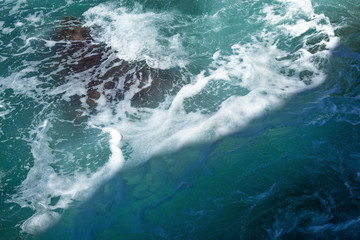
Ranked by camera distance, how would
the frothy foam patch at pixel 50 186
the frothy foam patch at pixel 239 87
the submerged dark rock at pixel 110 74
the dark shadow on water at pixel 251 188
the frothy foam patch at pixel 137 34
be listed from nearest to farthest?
the dark shadow on water at pixel 251 188, the frothy foam patch at pixel 50 186, the frothy foam patch at pixel 239 87, the submerged dark rock at pixel 110 74, the frothy foam patch at pixel 137 34

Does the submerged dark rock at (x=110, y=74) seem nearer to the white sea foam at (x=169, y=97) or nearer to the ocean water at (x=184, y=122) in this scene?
the ocean water at (x=184, y=122)

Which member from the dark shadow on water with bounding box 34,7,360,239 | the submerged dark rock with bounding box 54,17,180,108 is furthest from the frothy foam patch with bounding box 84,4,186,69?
the dark shadow on water with bounding box 34,7,360,239

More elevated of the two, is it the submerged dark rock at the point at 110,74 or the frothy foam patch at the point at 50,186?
the submerged dark rock at the point at 110,74

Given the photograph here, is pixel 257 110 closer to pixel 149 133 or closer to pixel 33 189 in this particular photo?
pixel 149 133

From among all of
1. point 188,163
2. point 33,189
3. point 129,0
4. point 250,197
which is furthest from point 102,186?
point 129,0

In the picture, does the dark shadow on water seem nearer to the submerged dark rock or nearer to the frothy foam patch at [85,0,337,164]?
the frothy foam patch at [85,0,337,164]

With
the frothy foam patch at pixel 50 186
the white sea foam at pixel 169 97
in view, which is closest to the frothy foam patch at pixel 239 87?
the white sea foam at pixel 169 97

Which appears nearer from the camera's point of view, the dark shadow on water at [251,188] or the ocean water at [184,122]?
the dark shadow on water at [251,188]

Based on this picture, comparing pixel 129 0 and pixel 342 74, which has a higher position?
pixel 129 0
